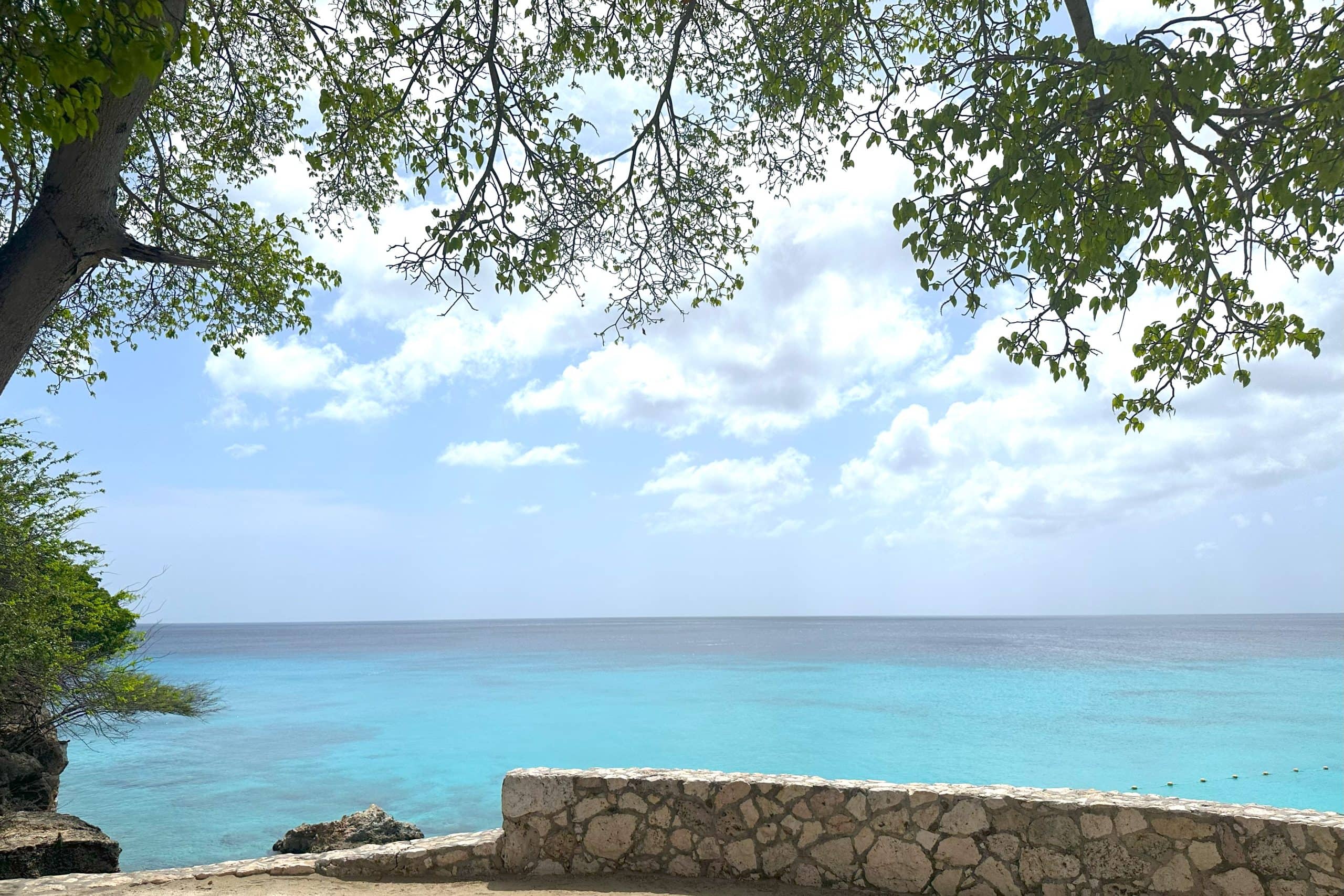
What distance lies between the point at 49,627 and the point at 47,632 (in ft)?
1.09

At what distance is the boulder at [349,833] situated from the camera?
13.9 meters

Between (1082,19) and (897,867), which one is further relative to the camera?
(1082,19)

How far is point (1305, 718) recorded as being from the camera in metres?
37.9

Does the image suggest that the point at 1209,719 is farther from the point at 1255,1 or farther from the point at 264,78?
the point at 264,78

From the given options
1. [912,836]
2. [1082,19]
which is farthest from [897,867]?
[1082,19]

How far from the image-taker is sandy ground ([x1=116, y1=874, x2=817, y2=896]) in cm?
588

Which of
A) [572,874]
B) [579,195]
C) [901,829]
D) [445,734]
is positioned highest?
[579,195]

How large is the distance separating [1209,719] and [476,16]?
4263cm

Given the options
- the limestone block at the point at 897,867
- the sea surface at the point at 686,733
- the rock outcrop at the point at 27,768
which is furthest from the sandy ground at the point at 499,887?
the sea surface at the point at 686,733

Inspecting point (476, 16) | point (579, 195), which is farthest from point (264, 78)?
point (579, 195)

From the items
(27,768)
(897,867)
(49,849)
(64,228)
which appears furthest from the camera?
(27,768)

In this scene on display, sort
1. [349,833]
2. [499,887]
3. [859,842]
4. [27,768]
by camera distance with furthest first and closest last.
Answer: [27,768] < [349,833] < [499,887] < [859,842]

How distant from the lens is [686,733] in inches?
1423

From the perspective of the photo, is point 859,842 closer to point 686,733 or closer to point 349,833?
point 349,833
